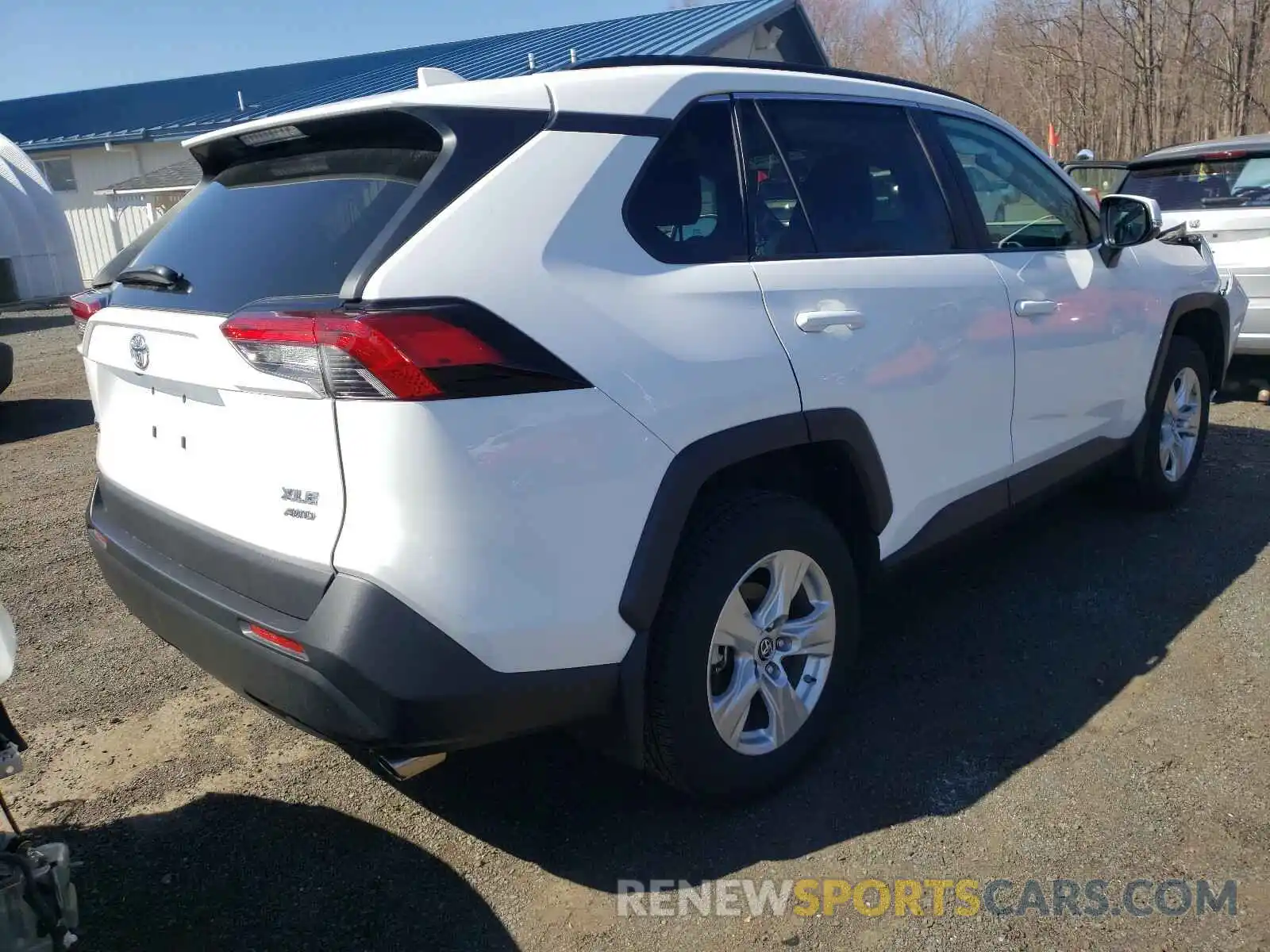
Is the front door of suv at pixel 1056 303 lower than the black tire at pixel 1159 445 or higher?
higher

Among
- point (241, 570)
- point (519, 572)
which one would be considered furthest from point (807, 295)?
point (241, 570)

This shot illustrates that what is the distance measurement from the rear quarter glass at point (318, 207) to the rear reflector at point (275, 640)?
0.73 m

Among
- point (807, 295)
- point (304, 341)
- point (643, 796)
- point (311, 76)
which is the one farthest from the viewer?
point (311, 76)

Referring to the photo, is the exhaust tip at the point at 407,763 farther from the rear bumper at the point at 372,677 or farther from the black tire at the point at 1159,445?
the black tire at the point at 1159,445

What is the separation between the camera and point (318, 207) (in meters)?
2.29

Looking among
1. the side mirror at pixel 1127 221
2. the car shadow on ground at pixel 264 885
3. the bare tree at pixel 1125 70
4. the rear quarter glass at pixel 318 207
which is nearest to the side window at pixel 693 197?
the rear quarter glass at pixel 318 207

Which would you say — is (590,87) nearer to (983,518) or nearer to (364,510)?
(364,510)

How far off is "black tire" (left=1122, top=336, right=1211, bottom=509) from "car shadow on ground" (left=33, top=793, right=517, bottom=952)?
3.68 meters

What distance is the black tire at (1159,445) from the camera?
4.54 m

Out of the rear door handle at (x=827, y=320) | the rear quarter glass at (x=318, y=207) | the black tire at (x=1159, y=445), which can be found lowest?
the black tire at (x=1159, y=445)

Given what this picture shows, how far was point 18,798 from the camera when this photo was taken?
116 inches

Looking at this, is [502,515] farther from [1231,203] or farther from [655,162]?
[1231,203]

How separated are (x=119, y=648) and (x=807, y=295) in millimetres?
3040

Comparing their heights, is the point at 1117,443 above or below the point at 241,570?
below
